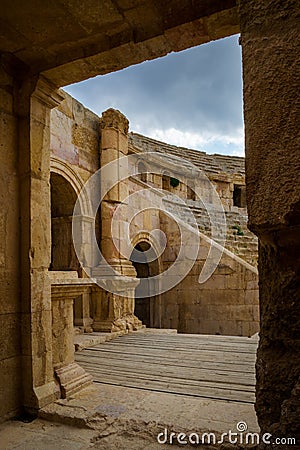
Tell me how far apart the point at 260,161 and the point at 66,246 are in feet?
22.1

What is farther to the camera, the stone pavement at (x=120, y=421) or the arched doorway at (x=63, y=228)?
the arched doorway at (x=63, y=228)

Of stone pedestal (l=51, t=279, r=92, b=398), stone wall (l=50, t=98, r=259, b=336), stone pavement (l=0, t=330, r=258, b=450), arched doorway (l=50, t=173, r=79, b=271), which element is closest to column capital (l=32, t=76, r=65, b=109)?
stone pedestal (l=51, t=279, r=92, b=398)

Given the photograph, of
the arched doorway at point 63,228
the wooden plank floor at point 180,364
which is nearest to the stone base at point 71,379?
the wooden plank floor at point 180,364

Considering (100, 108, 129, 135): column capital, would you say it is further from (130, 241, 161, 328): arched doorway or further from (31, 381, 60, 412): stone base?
(31, 381, 60, 412): stone base

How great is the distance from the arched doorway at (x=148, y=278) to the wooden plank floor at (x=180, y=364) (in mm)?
2951

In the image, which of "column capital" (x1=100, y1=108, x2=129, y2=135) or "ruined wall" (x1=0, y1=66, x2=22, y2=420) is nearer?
"ruined wall" (x1=0, y1=66, x2=22, y2=420)

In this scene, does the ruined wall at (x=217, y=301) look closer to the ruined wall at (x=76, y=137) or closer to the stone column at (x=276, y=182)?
→ the ruined wall at (x=76, y=137)

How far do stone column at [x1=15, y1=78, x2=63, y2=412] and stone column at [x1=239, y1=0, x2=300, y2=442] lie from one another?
2.45m

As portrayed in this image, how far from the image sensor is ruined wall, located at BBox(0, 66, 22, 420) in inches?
117

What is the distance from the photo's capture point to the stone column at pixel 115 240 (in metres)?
7.34

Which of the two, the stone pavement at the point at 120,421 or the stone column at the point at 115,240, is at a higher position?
the stone column at the point at 115,240

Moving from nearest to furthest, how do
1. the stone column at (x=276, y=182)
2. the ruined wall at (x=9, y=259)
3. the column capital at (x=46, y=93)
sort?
the stone column at (x=276, y=182) < the ruined wall at (x=9, y=259) < the column capital at (x=46, y=93)

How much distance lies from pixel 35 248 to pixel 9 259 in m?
0.24

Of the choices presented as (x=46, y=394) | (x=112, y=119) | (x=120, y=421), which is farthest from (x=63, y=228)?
(x=120, y=421)
